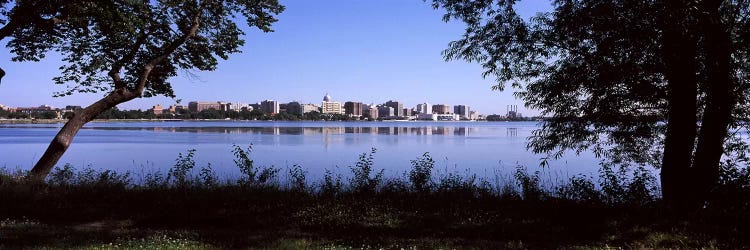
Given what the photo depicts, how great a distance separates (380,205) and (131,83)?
10.2m

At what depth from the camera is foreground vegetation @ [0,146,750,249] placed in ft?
26.3

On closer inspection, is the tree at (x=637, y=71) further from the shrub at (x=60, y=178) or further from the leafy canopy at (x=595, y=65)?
the shrub at (x=60, y=178)

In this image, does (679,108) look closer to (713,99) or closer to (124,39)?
(713,99)

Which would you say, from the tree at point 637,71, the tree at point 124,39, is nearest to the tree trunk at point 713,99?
the tree at point 637,71

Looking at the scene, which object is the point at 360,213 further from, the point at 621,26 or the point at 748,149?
the point at 748,149

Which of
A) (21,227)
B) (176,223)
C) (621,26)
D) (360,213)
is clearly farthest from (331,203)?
(621,26)

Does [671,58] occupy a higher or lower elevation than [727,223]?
higher

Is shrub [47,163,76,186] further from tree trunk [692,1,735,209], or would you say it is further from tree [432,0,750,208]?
tree trunk [692,1,735,209]

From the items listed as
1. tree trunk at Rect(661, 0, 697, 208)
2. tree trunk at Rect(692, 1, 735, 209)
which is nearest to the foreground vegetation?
tree trunk at Rect(692, 1, 735, 209)

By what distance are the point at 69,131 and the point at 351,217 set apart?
9195 mm

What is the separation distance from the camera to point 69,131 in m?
14.2

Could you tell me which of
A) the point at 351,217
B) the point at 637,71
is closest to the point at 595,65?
the point at 637,71

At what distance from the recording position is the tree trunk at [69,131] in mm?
13789

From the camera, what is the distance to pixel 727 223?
8.73 m
